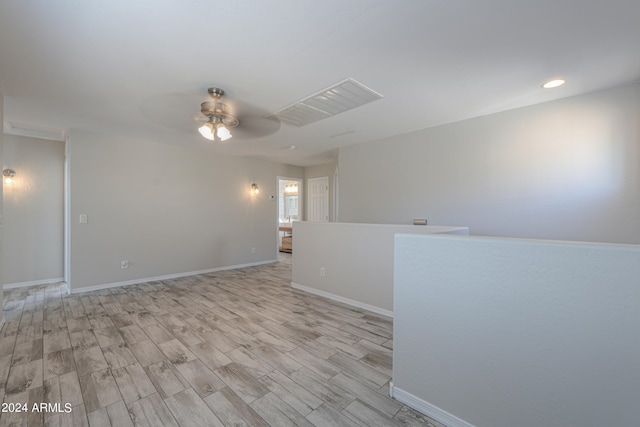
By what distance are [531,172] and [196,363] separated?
13.3ft

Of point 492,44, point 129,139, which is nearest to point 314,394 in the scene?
point 492,44

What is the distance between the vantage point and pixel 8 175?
13.1 ft

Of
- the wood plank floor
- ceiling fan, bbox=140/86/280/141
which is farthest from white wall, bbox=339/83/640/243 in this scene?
ceiling fan, bbox=140/86/280/141

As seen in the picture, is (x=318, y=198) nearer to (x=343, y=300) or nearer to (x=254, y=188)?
(x=254, y=188)

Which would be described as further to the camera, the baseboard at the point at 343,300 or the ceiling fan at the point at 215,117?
the baseboard at the point at 343,300

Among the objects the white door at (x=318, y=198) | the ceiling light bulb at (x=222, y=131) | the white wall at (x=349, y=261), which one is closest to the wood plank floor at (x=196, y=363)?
the white wall at (x=349, y=261)

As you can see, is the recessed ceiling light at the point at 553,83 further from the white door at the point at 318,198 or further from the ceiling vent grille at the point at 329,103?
the white door at the point at 318,198

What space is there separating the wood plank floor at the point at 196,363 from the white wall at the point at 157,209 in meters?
0.84

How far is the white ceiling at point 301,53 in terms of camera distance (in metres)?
1.58

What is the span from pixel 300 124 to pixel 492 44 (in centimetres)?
233

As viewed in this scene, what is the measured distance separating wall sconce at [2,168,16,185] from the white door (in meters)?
5.55

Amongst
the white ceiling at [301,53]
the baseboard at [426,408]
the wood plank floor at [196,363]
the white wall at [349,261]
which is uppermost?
the white ceiling at [301,53]

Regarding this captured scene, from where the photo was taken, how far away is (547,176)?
114 inches

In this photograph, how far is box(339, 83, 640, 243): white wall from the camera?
254cm
